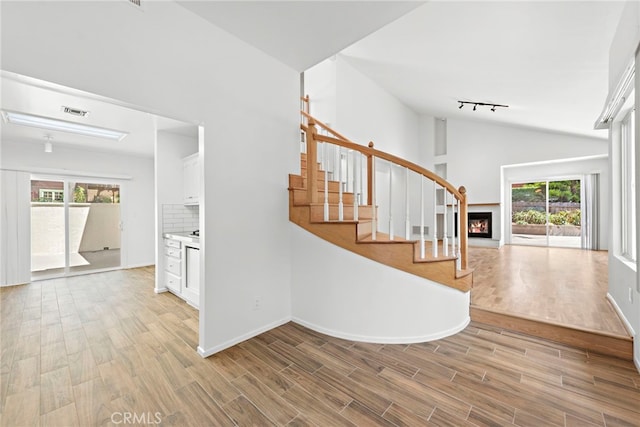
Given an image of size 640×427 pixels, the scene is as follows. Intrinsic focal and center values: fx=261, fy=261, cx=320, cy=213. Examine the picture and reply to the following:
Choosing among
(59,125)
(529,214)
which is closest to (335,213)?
(59,125)

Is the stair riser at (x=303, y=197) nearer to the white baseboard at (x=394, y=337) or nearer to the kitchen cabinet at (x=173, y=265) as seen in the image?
the white baseboard at (x=394, y=337)

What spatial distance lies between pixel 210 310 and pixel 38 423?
1103 mm

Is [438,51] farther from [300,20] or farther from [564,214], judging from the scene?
[564,214]

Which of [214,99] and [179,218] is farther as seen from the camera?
[179,218]

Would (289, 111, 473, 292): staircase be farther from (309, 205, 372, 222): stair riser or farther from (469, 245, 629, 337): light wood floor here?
(469, 245, 629, 337): light wood floor

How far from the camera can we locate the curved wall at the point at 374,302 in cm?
248

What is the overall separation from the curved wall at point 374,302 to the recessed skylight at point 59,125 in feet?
12.6

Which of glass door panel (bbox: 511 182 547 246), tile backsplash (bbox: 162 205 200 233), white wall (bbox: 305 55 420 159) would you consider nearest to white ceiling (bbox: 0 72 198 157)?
tile backsplash (bbox: 162 205 200 233)

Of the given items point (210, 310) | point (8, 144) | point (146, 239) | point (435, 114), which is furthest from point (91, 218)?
point (435, 114)

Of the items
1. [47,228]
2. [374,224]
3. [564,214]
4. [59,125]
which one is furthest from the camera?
[564,214]

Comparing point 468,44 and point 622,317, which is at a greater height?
point 468,44

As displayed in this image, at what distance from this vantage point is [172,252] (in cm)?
396

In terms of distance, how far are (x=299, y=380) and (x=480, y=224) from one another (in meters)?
7.50

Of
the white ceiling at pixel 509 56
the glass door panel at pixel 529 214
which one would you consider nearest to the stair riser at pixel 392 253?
the white ceiling at pixel 509 56
